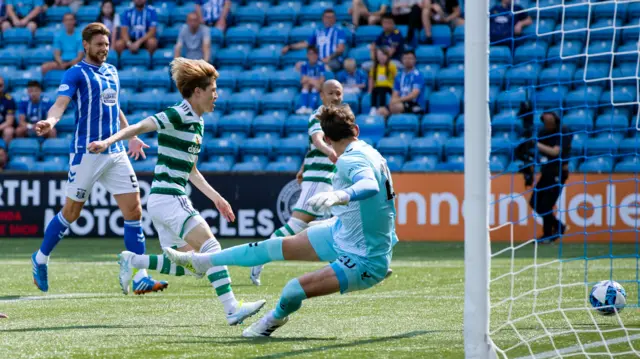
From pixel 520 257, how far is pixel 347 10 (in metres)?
8.43

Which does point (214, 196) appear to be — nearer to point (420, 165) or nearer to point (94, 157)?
point (94, 157)

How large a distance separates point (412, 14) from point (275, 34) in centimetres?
293

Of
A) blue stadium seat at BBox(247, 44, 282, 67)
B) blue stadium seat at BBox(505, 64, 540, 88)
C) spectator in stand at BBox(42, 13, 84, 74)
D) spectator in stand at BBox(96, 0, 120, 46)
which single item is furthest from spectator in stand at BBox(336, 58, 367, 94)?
spectator in stand at BBox(42, 13, 84, 74)

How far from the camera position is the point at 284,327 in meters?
6.81

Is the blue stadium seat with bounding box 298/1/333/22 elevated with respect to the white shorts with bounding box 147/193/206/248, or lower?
elevated

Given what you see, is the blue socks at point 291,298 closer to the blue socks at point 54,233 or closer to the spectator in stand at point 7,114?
the blue socks at point 54,233

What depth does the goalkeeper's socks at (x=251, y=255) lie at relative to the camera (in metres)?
6.43

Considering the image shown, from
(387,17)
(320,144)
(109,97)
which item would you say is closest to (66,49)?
(387,17)

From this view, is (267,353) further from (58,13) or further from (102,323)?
(58,13)

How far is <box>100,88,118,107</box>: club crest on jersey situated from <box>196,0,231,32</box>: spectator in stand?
1135cm

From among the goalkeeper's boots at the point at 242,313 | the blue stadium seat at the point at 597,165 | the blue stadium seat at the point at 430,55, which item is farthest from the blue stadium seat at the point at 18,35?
the goalkeeper's boots at the point at 242,313

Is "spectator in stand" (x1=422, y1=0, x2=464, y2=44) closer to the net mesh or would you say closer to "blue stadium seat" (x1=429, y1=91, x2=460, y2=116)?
the net mesh

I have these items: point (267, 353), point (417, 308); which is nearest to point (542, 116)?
point (417, 308)

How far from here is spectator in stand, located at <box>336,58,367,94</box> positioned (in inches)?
720
